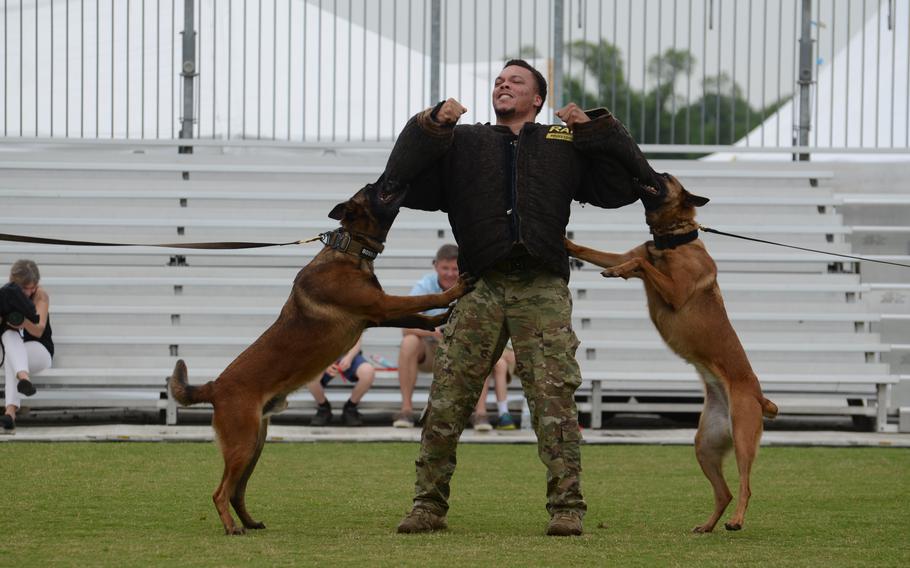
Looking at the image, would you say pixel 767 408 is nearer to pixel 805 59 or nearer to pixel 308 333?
pixel 308 333

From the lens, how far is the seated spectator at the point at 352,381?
7.58 metres

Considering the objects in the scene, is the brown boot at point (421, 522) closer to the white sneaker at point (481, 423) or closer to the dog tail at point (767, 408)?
the dog tail at point (767, 408)

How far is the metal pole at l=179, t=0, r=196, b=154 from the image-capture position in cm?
936

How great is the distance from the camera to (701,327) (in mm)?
4391

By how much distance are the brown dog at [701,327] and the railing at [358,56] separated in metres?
5.01

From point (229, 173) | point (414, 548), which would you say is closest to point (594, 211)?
point (229, 173)

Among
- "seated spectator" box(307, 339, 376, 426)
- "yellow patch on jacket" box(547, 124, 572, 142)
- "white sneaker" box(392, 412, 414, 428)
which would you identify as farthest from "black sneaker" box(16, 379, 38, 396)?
"yellow patch on jacket" box(547, 124, 572, 142)

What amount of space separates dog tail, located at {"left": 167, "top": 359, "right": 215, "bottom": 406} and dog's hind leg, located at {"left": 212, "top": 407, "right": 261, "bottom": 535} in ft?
0.24

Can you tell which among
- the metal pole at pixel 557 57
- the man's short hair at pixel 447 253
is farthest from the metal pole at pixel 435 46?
the man's short hair at pixel 447 253

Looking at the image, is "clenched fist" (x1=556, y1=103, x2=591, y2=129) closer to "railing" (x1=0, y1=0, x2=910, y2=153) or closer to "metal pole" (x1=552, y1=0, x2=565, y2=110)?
"metal pole" (x1=552, y1=0, x2=565, y2=110)

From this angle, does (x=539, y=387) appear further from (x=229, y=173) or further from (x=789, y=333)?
(x=229, y=173)

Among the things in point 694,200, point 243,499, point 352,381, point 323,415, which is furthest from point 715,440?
point 323,415

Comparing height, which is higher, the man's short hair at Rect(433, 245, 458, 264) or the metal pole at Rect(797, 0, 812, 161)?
the metal pole at Rect(797, 0, 812, 161)

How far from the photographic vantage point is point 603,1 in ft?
31.7
